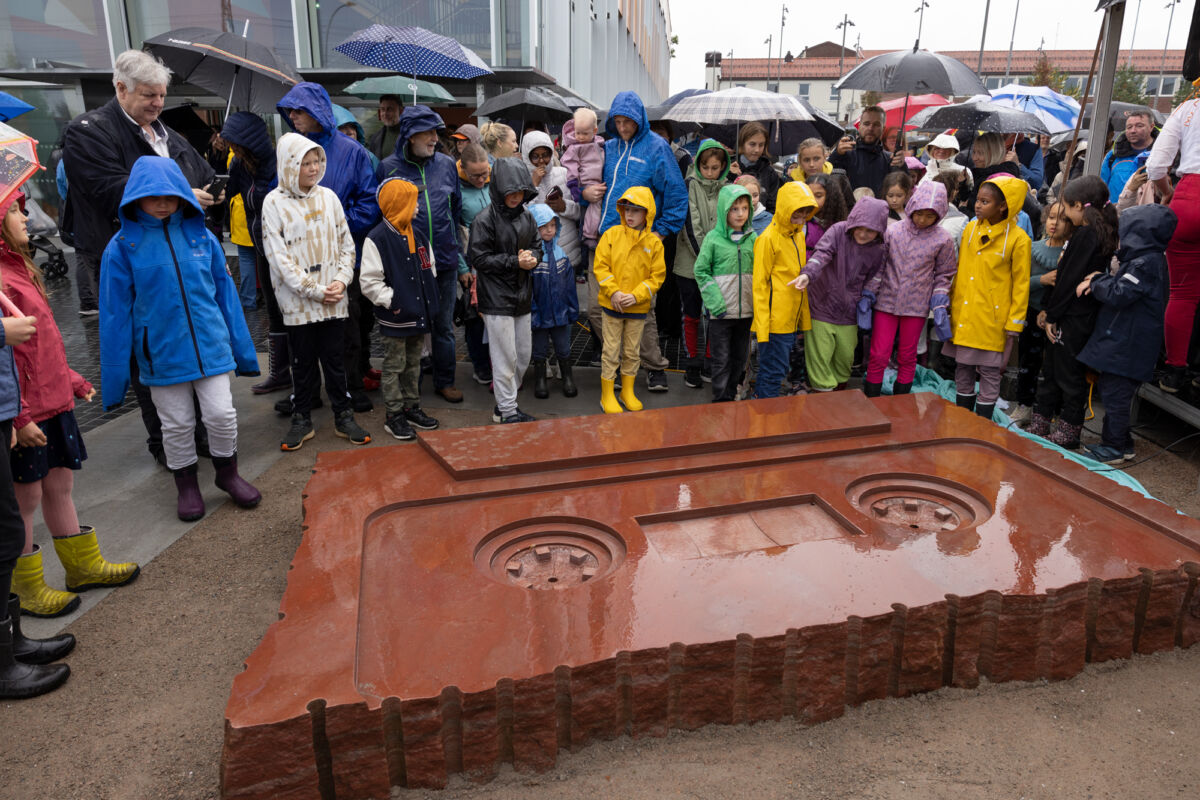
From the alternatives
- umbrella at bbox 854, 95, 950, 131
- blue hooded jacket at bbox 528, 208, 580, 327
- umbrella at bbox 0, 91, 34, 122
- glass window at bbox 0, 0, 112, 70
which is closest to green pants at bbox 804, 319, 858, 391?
blue hooded jacket at bbox 528, 208, 580, 327

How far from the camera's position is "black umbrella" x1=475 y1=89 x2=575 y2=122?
9.36 meters

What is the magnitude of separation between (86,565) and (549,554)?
6.90 ft

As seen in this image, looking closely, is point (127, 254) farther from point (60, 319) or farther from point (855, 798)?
point (60, 319)

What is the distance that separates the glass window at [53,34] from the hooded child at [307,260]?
10.9 m

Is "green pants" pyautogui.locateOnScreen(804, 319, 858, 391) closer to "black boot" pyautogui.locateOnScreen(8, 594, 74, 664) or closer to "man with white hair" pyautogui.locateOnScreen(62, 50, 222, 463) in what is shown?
"man with white hair" pyautogui.locateOnScreen(62, 50, 222, 463)

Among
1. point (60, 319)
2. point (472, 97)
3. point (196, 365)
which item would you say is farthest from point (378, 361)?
point (472, 97)

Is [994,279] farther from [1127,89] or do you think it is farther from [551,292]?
[1127,89]

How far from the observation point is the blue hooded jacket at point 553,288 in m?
5.82

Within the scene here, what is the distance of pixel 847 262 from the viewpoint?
5.49m

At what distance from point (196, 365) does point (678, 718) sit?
2.91 m

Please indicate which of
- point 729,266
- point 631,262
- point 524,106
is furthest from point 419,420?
point 524,106

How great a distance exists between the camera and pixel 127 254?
3891 millimetres

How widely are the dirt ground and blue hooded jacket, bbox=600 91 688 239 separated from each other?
399 centimetres

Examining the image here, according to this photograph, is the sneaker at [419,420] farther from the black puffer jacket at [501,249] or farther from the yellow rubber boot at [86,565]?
the yellow rubber boot at [86,565]
